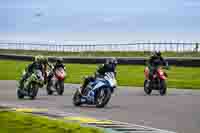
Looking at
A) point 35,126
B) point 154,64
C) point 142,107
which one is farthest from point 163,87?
point 35,126

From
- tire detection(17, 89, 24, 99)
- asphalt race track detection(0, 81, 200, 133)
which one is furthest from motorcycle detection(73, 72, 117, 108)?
tire detection(17, 89, 24, 99)

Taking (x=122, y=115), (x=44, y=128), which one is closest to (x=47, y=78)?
(x=122, y=115)

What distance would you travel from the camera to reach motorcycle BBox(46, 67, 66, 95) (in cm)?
2800

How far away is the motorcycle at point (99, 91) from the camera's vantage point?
2099cm

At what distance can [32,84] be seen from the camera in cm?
2581

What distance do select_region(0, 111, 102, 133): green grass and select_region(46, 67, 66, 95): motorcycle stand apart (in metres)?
11.2

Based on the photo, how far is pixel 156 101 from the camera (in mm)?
23766

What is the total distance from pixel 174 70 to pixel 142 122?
95.1ft

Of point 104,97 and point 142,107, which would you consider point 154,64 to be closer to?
point 142,107

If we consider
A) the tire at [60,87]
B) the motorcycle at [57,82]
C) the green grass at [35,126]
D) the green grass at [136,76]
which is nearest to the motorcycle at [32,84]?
the motorcycle at [57,82]

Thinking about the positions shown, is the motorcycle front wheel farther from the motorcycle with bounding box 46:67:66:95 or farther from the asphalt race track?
the motorcycle with bounding box 46:67:66:95

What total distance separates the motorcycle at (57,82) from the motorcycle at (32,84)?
6.84ft

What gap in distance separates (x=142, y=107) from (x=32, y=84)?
5547 mm

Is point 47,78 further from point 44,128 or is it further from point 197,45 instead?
point 197,45
